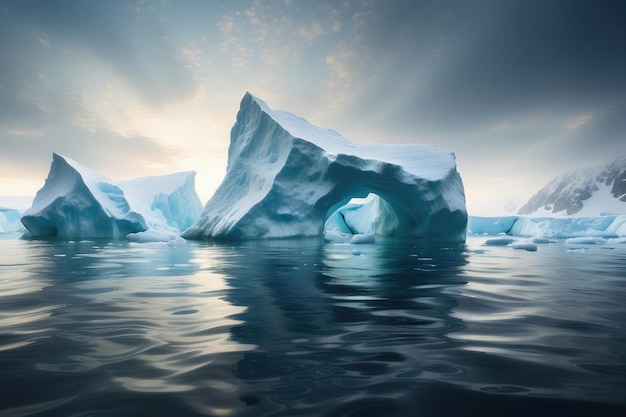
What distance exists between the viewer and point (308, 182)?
18.8 meters

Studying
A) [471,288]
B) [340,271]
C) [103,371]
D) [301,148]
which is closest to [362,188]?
[301,148]

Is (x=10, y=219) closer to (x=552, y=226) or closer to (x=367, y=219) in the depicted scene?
(x=367, y=219)

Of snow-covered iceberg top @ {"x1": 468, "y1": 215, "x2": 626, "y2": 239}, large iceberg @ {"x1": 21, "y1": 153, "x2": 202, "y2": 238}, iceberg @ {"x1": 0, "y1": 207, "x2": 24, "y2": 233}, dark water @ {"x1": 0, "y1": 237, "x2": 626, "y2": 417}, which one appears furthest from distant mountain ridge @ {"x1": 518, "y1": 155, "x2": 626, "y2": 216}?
iceberg @ {"x1": 0, "y1": 207, "x2": 24, "y2": 233}

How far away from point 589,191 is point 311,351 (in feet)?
388

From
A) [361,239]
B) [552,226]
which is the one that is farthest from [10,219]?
[552,226]

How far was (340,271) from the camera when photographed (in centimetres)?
608

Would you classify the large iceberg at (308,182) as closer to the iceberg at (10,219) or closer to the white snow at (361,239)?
the white snow at (361,239)

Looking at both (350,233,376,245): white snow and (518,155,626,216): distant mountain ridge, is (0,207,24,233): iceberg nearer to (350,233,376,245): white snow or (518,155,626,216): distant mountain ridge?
(350,233,376,245): white snow

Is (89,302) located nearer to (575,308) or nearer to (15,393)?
(15,393)

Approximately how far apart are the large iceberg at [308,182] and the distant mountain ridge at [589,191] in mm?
80237

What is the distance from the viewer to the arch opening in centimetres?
2650

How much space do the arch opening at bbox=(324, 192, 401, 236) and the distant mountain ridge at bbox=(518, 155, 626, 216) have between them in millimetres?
72710

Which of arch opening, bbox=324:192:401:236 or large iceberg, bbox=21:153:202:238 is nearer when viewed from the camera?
large iceberg, bbox=21:153:202:238

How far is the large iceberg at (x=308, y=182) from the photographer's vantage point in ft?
56.6
